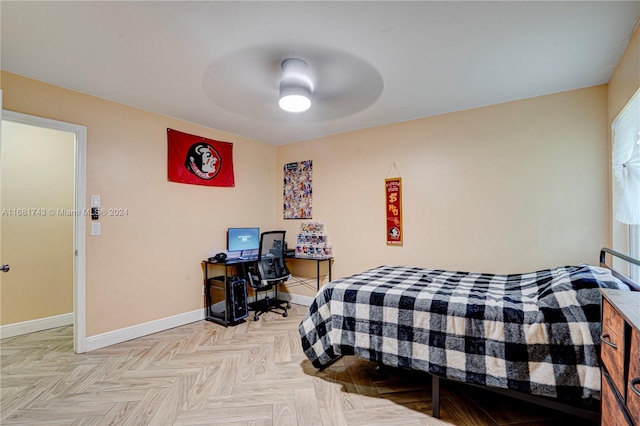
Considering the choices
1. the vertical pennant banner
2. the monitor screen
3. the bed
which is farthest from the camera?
the monitor screen

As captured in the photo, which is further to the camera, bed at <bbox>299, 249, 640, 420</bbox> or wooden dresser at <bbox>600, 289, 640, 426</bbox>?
bed at <bbox>299, 249, 640, 420</bbox>

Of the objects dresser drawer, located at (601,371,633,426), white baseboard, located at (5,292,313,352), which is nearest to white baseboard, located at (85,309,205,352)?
white baseboard, located at (5,292,313,352)

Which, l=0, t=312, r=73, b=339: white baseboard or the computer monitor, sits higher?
the computer monitor

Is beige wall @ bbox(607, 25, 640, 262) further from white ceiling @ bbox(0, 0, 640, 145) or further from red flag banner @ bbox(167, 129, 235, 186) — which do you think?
red flag banner @ bbox(167, 129, 235, 186)

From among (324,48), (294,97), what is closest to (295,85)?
(294,97)

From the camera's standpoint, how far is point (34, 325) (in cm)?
336

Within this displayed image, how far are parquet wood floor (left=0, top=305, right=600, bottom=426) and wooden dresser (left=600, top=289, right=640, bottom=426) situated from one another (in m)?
0.88

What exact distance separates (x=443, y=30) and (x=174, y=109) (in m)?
2.75

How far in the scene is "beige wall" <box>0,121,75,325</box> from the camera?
128 inches

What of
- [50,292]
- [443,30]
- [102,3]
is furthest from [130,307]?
[443,30]

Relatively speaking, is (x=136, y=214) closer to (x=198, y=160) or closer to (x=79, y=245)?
(x=79, y=245)

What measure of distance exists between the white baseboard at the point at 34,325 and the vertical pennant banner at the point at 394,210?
13.6 ft

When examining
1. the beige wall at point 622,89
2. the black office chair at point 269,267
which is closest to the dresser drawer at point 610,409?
the beige wall at point 622,89

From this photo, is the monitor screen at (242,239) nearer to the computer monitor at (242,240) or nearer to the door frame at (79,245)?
the computer monitor at (242,240)
